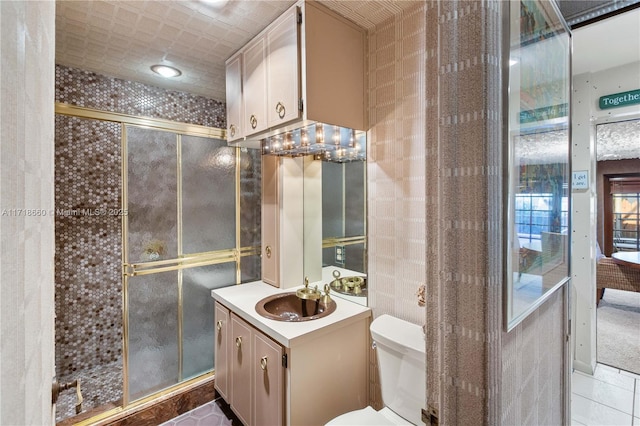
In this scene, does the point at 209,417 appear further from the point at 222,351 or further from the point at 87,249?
the point at 87,249

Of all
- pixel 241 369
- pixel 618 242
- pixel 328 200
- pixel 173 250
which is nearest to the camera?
pixel 241 369

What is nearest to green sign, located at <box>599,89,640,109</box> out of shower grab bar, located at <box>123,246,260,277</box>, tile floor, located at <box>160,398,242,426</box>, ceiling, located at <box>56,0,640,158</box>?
ceiling, located at <box>56,0,640,158</box>

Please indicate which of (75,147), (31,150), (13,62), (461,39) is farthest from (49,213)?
(75,147)

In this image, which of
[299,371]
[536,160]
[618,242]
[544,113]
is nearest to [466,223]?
[536,160]

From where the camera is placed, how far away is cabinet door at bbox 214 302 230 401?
213cm

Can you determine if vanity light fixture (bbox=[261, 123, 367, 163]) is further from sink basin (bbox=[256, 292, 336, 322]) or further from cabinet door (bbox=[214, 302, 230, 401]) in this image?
cabinet door (bbox=[214, 302, 230, 401])

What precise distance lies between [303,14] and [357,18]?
1.26ft

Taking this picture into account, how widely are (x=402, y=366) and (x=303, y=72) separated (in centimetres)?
156

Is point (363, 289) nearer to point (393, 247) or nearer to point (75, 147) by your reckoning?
point (393, 247)

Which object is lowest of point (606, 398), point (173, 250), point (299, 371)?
point (606, 398)

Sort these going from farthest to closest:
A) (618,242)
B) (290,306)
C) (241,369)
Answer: (618,242)
(290,306)
(241,369)

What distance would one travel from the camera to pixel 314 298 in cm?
201

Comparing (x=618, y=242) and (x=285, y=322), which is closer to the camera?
(x=285, y=322)

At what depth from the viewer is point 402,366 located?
1.44 meters
